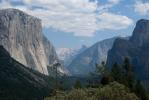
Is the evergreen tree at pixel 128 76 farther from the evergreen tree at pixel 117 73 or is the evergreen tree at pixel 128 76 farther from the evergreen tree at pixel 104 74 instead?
the evergreen tree at pixel 104 74

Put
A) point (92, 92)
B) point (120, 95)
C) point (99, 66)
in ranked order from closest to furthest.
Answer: point (120, 95) → point (92, 92) → point (99, 66)

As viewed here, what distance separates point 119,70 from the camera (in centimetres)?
18825

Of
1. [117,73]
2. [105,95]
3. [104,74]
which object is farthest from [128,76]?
[105,95]

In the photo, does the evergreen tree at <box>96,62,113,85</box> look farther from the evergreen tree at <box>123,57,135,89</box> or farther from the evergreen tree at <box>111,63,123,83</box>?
the evergreen tree at <box>123,57,135,89</box>

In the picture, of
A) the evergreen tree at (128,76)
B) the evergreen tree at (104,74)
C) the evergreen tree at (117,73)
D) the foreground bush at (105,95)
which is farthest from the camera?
the evergreen tree at (117,73)

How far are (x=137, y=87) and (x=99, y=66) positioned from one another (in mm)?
19449

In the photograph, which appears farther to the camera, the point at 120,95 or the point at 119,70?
the point at 119,70

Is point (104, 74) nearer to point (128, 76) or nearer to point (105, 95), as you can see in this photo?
point (128, 76)

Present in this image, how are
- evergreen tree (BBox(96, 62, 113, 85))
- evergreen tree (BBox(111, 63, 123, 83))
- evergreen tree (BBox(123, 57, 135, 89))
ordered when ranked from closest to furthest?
1. evergreen tree (BBox(96, 62, 113, 85))
2. evergreen tree (BBox(123, 57, 135, 89))
3. evergreen tree (BBox(111, 63, 123, 83))

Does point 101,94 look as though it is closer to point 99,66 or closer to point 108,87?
point 108,87

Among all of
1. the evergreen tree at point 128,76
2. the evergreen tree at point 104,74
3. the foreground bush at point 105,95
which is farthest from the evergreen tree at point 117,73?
the foreground bush at point 105,95

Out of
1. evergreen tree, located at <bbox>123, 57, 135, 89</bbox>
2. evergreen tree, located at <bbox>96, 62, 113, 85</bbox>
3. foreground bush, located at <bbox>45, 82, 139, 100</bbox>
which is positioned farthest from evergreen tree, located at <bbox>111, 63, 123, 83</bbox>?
foreground bush, located at <bbox>45, 82, 139, 100</bbox>

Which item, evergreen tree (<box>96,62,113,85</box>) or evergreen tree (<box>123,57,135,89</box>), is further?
evergreen tree (<box>123,57,135,89</box>)

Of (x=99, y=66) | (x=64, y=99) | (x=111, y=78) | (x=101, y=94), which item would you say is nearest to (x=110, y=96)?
(x=101, y=94)
